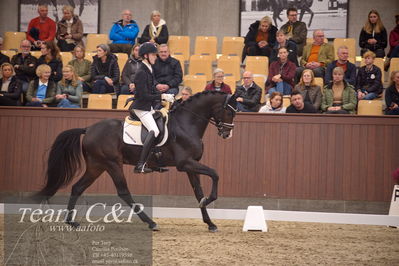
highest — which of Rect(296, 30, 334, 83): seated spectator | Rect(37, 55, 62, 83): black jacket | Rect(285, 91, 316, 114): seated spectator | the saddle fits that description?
Rect(296, 30, 334, 83): seated spectator

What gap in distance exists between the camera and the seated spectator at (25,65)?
1252 cm

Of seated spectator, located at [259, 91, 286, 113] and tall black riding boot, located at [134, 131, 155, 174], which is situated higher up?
seated spectator, located at [259, 91, 286, 113]

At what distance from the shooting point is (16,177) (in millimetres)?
10688

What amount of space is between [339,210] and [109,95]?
4239mm

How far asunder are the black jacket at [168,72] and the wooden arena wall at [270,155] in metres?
1.06

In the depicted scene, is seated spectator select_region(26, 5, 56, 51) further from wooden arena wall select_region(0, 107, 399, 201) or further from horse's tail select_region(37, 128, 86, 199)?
horse's tail select_region(37, 128, 86, 199)

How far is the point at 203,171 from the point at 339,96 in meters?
3.97

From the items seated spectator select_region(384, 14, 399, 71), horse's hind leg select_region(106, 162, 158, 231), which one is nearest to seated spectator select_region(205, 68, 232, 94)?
horse's hind leg select_region(106, 162, 158, 231)

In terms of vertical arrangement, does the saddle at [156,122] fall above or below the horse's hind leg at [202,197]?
above

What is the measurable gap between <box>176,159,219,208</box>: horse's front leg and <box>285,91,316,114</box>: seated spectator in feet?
10.1

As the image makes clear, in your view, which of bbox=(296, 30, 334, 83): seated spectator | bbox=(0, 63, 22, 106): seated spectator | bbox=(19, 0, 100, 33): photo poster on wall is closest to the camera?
bbox=(0, 63, 22, 106): seated spectator

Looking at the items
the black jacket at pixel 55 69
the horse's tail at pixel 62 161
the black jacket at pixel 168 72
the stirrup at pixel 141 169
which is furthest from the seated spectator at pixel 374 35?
the horse's tail at pixel 62 161

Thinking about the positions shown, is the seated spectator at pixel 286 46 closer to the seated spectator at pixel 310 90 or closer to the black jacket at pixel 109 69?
the seated spectator at pixel 310 90

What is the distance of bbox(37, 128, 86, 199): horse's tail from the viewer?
8.29 m
